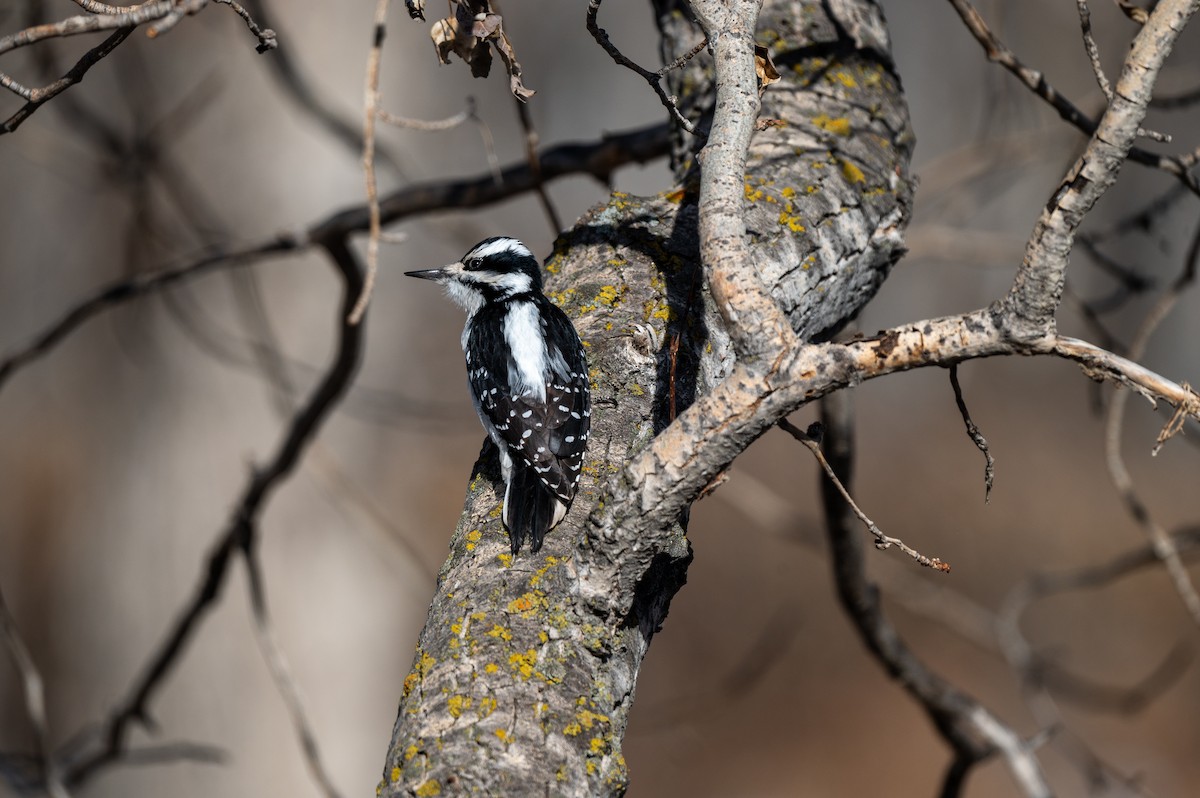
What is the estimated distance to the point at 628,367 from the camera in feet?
6.81

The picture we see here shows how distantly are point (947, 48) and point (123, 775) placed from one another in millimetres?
12552

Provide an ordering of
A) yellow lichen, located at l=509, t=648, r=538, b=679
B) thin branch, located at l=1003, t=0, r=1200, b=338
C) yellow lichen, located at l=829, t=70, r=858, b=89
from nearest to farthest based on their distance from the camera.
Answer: thin branch, located at l=1003, t=0, r=1200, b=338
yellow lichen, located at l=509, t=648, r=538, b=679
yellow lichen, located at l=829, t=70, r=858, b=89

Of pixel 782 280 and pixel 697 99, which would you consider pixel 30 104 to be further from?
pixel 697 99

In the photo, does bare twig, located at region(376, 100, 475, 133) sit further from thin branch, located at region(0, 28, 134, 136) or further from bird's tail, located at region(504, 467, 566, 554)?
bird's tail, located at region(504, 467, 566, 554)

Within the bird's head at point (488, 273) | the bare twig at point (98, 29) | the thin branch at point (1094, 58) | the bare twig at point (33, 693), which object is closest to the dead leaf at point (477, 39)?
the bare twig at point (98, 29)

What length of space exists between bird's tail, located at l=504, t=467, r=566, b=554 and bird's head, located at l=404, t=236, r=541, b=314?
1.66 m

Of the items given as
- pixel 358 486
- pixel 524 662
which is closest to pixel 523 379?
pixel 524 662

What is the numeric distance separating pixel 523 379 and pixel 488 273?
93 centimetres

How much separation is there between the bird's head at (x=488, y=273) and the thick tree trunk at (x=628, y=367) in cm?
101

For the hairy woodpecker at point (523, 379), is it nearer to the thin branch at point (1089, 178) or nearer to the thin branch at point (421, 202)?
the thin branch at point (421, 202)

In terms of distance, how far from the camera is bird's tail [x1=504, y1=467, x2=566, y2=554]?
71.1 inches

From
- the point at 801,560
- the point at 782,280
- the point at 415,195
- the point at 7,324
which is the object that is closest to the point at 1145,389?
the point at 782,280

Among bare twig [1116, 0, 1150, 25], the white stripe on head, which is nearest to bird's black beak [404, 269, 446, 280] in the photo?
the white stripe on head

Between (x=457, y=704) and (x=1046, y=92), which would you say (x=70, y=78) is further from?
(x=1046, y=92)
